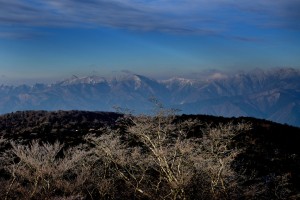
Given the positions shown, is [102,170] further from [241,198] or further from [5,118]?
[5,118]

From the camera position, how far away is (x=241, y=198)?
4116 cm

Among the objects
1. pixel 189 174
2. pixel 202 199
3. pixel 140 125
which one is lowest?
pixel 202 199

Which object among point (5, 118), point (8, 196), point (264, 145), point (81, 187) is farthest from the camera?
point (5, 118)

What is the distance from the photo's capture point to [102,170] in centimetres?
4678

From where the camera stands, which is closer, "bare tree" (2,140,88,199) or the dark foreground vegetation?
the dark foreground vegetation

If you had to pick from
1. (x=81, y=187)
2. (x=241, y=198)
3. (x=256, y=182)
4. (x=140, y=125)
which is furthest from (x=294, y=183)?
(x=81, y=187)

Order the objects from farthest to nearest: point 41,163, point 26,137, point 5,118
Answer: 1. point 5,118
2. point 26,137
3. point 41,163

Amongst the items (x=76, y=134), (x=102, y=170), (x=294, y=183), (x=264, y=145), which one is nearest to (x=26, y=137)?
(x=76, y=134)

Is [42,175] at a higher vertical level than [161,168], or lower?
lower

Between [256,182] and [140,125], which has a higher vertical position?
[140,125]

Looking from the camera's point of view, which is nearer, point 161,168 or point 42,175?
point 161,168

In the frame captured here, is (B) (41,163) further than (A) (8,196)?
No

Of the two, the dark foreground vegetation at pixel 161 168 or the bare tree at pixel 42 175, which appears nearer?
the dark foreground vegetation at pixel 161 168

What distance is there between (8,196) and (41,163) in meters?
6.10
